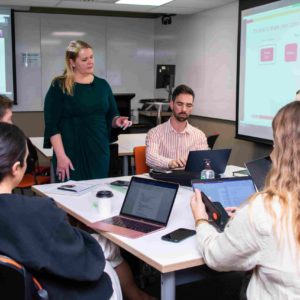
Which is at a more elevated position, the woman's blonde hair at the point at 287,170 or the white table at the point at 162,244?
the woman's blonde hair at the point at 287,170

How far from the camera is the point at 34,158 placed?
173 inches

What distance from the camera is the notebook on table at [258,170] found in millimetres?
2330

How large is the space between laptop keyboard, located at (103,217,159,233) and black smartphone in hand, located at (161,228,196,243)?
11cm

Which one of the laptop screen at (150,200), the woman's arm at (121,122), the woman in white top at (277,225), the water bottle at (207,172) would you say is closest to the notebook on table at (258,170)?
the water bottle at (207,172)

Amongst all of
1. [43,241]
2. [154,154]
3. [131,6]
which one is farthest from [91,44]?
[43,241]

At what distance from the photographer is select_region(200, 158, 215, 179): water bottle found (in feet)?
8.94

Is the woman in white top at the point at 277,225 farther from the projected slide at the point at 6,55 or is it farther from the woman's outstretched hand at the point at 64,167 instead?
the projected slide at the point at 6,55

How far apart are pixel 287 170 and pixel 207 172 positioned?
134 centimetres

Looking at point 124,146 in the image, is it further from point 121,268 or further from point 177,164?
point 121,268

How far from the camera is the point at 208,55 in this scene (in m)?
5.97

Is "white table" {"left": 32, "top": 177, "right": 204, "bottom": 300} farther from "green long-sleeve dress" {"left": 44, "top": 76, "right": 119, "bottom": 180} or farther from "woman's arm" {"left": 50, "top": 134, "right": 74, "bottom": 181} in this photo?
"green long-sleeve dress" {"left": 44, "top": 76, "right": 119, "bottom": 180}

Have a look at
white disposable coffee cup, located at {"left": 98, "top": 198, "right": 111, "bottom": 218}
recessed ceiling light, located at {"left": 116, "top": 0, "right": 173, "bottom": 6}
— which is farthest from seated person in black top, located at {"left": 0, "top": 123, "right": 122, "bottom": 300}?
recessed ceiling light, located at {"left": 116, "top": 0, "right": 173, "bottom": 6}

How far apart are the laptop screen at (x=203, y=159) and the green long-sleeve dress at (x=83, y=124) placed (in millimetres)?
844

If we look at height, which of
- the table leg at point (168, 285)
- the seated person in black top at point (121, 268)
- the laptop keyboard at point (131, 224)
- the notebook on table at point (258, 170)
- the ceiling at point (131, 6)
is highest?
the ceiling at point (131, 6)
